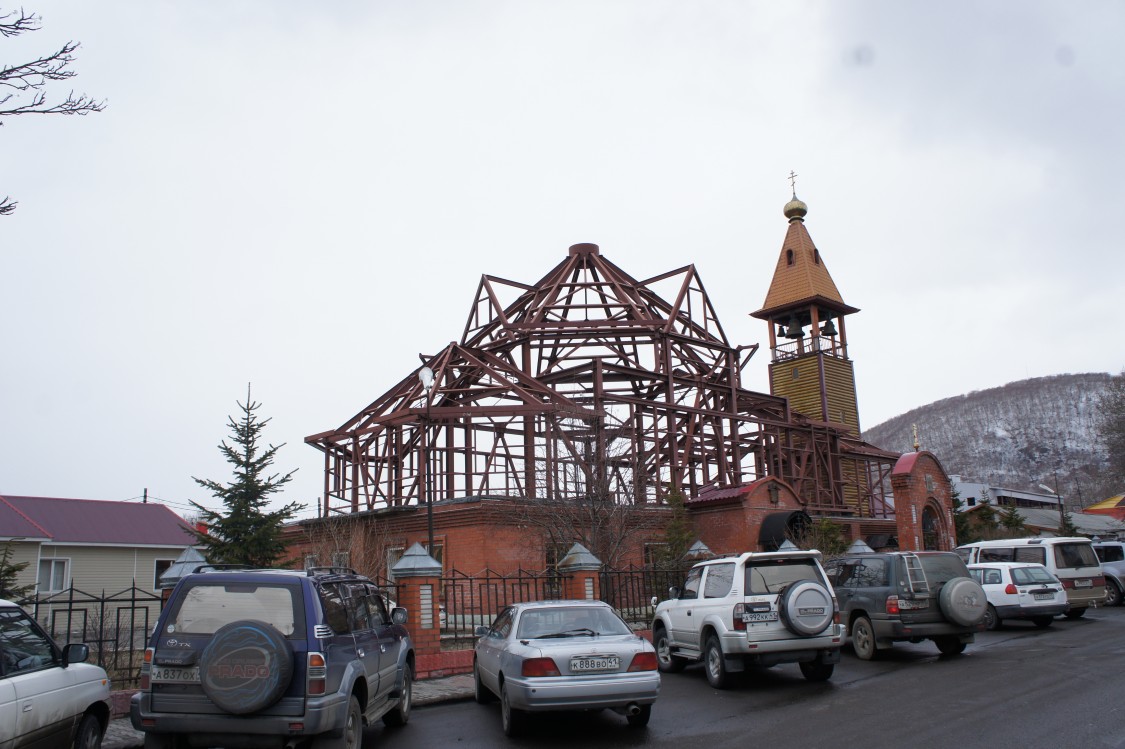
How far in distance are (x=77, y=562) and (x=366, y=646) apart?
101 ft

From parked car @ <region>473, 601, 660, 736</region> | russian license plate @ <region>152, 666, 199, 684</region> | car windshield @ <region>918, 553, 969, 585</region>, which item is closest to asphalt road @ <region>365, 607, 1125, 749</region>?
parked car @ <region>473, 601, 660, 736</region>

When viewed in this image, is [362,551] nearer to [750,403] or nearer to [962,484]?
[750,403]

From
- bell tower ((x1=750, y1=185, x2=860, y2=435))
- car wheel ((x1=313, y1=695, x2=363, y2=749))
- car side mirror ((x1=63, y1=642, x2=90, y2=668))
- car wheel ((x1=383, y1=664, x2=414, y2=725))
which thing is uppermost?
bell tower ((x1=750, y1=185, x2=860, y2=435))

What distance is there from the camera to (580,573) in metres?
15.4

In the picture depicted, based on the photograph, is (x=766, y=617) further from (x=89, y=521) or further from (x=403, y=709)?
(x=89, y=521)

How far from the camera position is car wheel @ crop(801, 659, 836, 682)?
12109mm

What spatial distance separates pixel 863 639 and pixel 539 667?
25.6 feet

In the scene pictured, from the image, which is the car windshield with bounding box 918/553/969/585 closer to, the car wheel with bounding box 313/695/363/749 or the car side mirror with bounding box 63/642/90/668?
the car wheel with bounding box 313/695/363/749

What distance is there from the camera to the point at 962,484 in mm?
86188

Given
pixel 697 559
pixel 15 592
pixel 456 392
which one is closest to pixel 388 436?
pixel 456 392

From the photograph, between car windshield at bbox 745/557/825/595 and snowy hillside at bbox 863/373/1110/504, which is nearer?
car windshield at bbox 745/557/825/595

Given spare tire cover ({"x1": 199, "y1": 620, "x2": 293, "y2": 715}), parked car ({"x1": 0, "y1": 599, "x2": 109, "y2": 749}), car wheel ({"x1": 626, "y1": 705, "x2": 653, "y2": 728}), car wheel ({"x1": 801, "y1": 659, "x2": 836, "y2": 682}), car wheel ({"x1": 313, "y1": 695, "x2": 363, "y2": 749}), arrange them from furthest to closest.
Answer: car wheel ({"x1": 801, "y1": 659, "x2": 836, "y2": 682})
car wheel ({"x1": 626, "y1": 705, "x2": 653, "y2": 728})
car wheel ({"x1": 313, "y1": 695, "x2": 363, "y2": 749})
spare tire cover ({"x1": 199, "y1": 620, "x2": 293, "y2": 715})
parked car ({"x1": 0, "y1": 599, "x2": 109, "y2": 749})

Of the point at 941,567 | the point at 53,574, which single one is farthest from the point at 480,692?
the point at 53,574

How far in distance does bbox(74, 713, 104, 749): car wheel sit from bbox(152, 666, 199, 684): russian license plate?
1.02 meters
